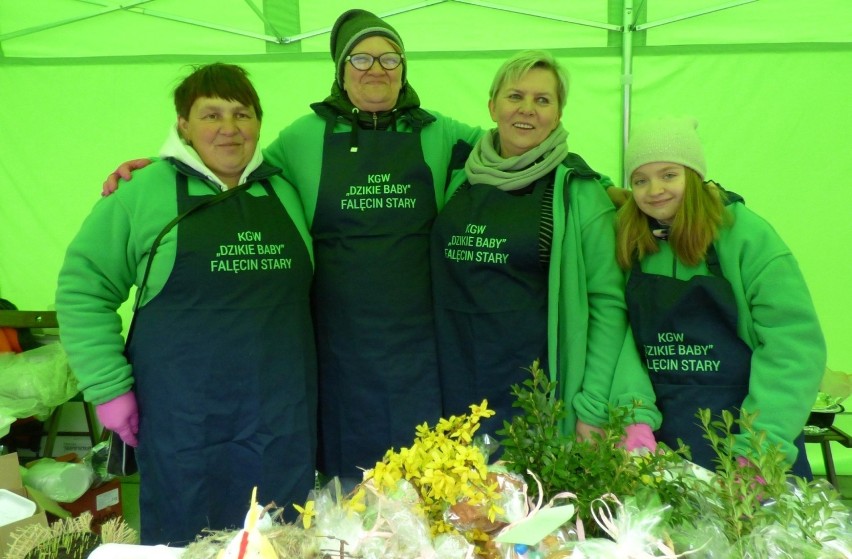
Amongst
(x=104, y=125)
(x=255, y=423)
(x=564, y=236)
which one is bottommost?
(x=255, y=423)

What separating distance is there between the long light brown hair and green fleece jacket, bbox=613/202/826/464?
42mm

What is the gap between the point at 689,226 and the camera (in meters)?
1.71

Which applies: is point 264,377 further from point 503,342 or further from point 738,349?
point 738,349

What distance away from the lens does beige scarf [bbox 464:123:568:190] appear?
1934 mm

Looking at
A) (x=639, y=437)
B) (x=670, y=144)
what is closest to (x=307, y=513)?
(x=639, y=437)

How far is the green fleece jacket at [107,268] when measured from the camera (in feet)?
5.99

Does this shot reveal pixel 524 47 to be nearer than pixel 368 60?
No

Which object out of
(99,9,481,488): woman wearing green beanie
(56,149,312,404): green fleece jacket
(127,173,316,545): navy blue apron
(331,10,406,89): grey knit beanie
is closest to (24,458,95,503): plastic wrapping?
(127,173,316,545): navy blue apron

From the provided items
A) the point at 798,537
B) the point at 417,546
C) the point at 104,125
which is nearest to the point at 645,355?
the point at 798,537

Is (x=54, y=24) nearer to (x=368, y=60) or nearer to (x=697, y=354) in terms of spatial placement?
(x=368, y=60)

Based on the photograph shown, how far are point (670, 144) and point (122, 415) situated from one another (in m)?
1.72

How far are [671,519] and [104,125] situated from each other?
12.6 feet

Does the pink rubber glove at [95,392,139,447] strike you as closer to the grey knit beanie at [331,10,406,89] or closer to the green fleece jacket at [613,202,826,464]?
the grey knit beanie at [331,10,406,89]

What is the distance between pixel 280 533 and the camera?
35.0 inches
